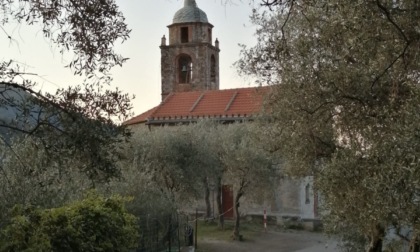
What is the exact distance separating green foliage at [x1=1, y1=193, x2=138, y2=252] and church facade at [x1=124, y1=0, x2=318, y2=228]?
61.5 ft

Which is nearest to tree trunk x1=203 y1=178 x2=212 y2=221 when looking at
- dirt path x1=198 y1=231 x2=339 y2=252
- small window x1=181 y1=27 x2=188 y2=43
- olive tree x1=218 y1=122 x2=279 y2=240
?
olive tree x1=218 y1=122 x2=279 y2=240

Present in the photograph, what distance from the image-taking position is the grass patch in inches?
1054

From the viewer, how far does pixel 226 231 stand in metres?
28.8

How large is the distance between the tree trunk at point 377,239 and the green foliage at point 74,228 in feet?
14.1

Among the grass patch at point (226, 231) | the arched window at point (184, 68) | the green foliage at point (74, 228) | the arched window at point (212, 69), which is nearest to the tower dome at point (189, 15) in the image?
the arched window at point (184, 68)

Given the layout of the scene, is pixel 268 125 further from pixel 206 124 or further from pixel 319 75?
pixel 206 124

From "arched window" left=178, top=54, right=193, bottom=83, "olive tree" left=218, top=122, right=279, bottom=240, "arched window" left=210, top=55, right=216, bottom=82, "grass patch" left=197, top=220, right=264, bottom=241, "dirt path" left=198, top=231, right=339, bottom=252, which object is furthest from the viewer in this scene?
"arched window" left=210, top=55, right=216, bottom=82

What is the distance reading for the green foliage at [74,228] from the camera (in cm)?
755

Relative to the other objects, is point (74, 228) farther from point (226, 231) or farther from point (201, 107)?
point (201, 107)

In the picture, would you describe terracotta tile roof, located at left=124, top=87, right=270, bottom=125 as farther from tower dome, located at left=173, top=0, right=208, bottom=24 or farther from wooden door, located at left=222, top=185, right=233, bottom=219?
tower dome, located at left=173, top=0, right=208, bottom=24

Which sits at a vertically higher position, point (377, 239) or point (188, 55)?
point (188, 55)

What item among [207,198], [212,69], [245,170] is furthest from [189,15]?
[245,170]

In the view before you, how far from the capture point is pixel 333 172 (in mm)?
9078

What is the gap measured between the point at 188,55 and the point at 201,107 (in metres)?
7.55
